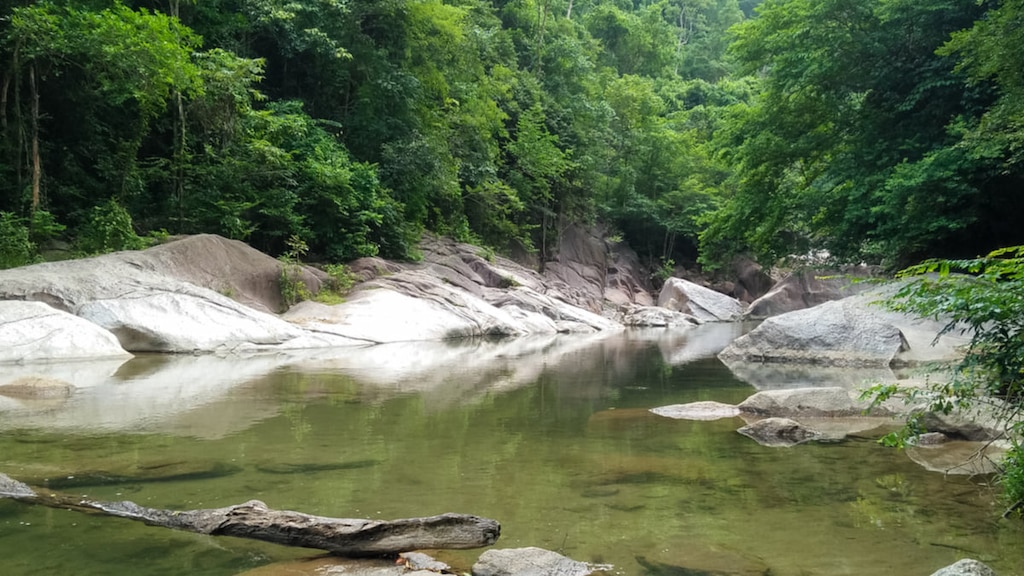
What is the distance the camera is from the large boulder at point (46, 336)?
1177 cm

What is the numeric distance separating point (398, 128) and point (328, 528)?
81.3ft

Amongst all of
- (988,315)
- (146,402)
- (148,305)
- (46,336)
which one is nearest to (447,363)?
(148,305)

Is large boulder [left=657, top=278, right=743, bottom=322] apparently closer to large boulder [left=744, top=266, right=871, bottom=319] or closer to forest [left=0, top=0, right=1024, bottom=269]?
large boulder [left=744, top=266, right=871, bottom=319]

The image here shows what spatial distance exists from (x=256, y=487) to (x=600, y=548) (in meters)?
2.54

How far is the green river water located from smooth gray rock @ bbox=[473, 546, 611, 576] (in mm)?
227

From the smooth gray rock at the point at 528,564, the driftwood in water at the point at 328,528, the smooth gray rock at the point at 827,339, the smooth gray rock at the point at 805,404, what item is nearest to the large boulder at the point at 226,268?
the smooth gray rock at the point at 827,339

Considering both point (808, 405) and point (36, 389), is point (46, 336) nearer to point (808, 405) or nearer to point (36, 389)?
point (36, 389)

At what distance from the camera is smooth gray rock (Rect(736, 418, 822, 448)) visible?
23.4ft

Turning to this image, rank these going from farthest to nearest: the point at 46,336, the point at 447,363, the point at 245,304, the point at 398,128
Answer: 1. the point at 398,128
2. the point at 245,304
3. the point at 447,363
4. the point at 46,336

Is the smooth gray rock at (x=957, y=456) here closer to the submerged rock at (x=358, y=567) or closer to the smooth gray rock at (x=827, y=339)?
the submerged rock at (x=358, y=567)

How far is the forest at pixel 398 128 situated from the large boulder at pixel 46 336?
3.90 m

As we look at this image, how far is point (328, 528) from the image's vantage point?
12.7 feet

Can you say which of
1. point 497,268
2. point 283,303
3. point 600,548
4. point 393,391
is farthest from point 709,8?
point 600,548

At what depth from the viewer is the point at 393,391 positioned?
33.2ft
